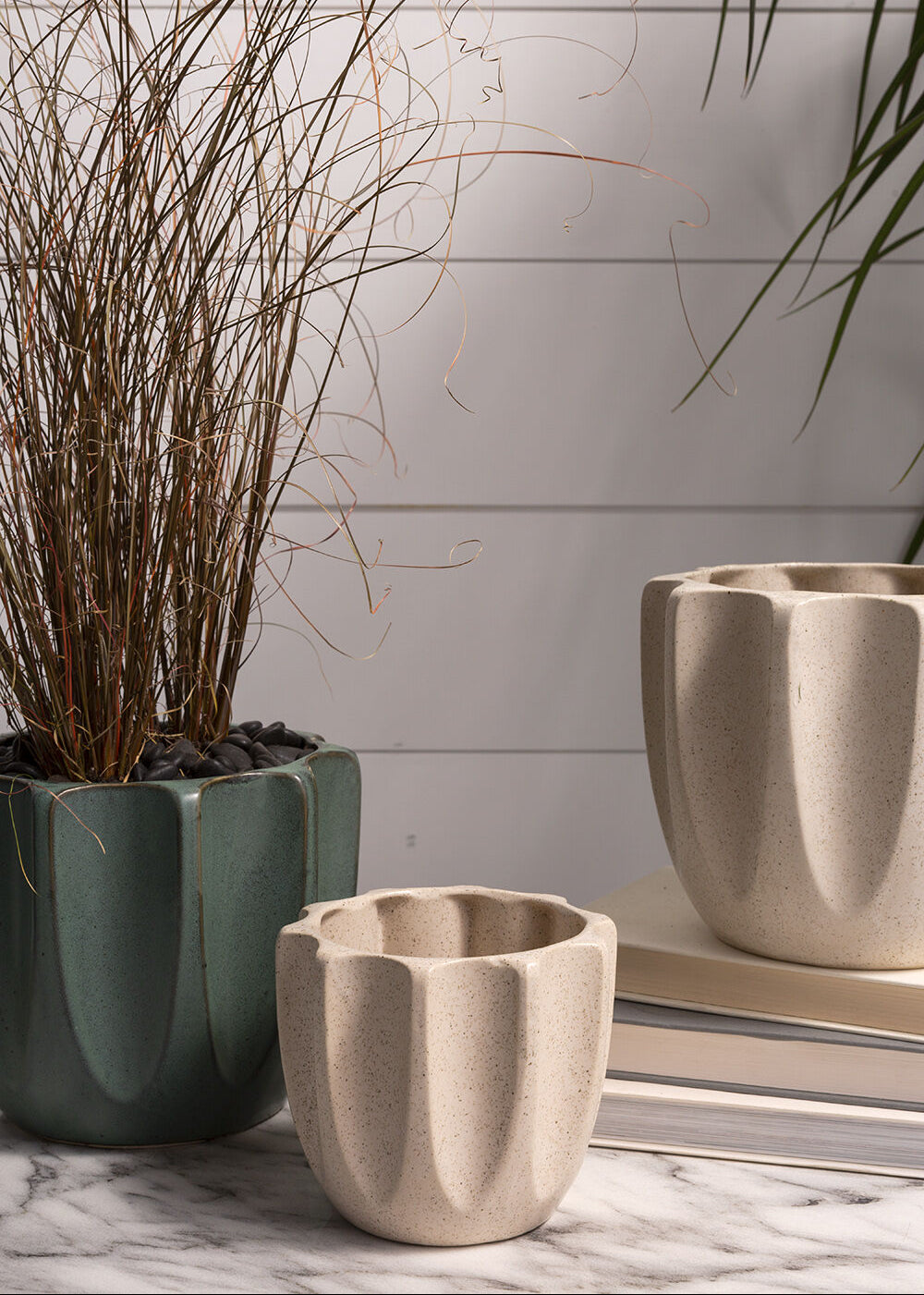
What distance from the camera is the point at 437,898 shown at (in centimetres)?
52

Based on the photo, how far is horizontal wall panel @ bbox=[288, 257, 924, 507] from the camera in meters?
0.92

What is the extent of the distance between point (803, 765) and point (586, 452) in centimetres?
46

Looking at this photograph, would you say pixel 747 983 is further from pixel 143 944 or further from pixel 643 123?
pixel 643 123

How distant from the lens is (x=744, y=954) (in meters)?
0.55

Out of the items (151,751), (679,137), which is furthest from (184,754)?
(679,137)

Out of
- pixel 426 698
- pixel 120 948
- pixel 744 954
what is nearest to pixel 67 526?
pixel 120 948

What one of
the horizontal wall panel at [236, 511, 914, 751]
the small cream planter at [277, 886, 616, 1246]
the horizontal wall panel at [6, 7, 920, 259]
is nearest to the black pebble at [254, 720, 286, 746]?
the small cream planter at [277, 886, 616, 1246]

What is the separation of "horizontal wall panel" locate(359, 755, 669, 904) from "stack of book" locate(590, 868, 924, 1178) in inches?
15.3

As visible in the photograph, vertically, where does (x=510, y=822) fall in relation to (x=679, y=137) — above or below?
below

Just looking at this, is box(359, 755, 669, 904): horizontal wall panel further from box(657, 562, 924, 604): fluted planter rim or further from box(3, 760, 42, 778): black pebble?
box(3, 760, 42, 778): black pebble

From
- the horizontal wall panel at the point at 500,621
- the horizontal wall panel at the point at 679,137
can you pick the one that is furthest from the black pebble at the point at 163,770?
the horizontal wall panel at the point at 679,137

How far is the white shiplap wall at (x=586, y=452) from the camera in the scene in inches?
35.4

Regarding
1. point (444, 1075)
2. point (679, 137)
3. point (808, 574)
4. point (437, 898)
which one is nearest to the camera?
point (444, 1075)

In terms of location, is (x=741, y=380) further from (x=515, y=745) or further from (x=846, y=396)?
(x=515, y=745)
